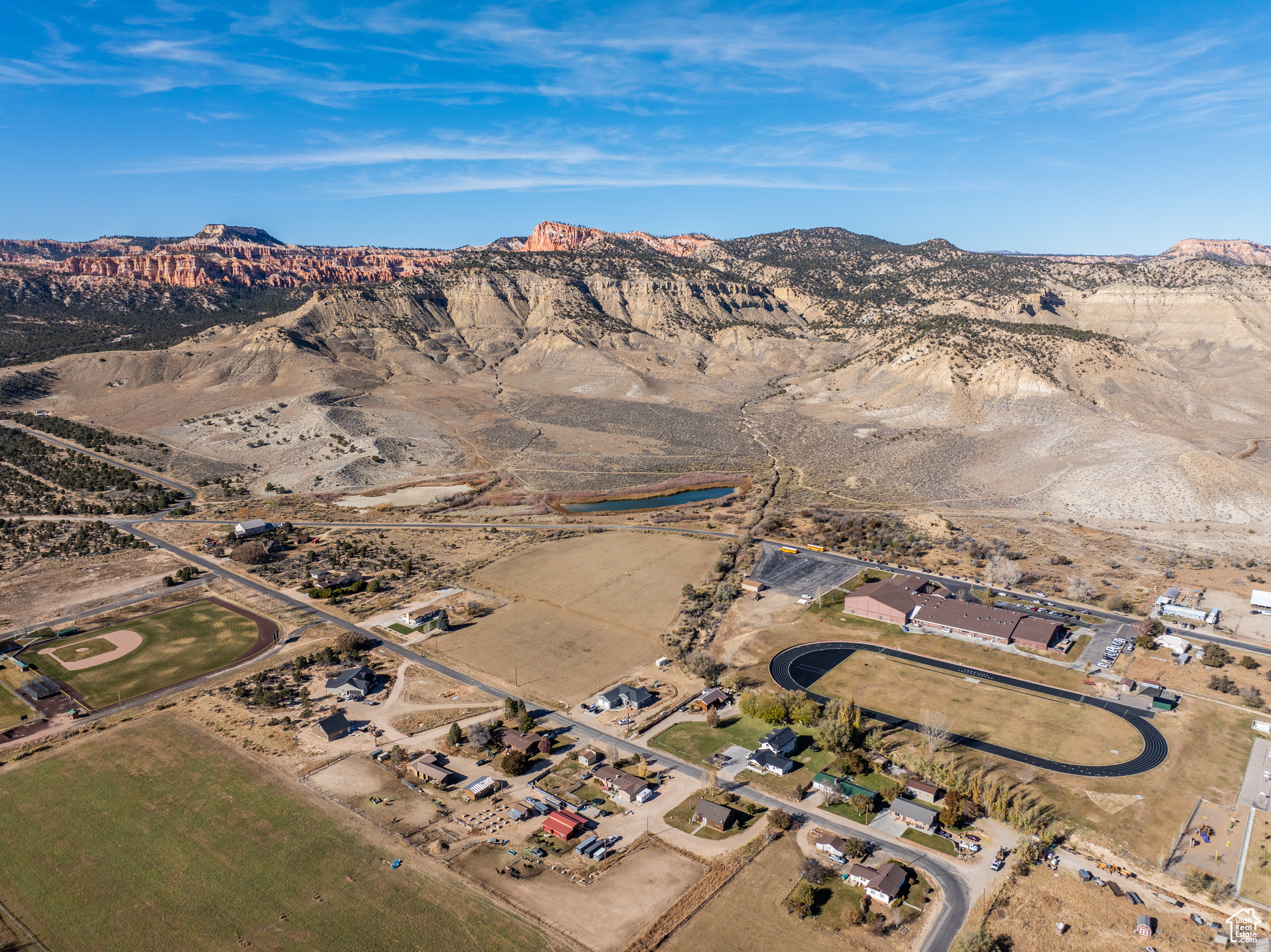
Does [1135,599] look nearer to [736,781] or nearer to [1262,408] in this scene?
[736,781]

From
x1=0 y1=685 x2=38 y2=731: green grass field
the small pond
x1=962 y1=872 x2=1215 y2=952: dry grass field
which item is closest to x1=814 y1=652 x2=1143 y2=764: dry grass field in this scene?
x1=962 y1=872 x2=1215 y2=952: dry grass field

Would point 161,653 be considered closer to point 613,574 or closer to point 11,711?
point 11,711

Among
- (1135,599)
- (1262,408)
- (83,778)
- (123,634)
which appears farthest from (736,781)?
(1262,408)

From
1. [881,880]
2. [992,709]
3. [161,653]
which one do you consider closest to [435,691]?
[161,653]

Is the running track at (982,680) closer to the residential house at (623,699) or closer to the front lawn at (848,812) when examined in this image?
the front lawn at (848,812)

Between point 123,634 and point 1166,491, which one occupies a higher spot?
→ point 1166,491

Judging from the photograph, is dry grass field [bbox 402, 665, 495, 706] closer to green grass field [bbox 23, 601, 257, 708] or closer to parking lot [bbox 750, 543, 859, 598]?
green grass field [bbox 23, 601, 257, 708]
